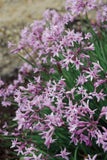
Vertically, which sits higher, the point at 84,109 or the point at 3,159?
the point at 84,109

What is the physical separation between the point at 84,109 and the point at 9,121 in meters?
2.96

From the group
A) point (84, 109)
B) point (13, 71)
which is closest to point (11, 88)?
point (84, 109)

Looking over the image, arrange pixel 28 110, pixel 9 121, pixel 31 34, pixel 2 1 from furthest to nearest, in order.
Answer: pixel 2 1 → pixel 9 121 → pixel 31 34 → pixel 28 110

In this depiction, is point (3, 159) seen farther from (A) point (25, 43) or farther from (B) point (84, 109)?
(B) point (84, 109)

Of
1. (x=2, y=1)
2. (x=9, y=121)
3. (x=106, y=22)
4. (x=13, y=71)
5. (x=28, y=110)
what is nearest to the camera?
(x=28, y=110)

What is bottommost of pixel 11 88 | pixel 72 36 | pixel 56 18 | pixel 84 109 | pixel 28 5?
pixel 84 109

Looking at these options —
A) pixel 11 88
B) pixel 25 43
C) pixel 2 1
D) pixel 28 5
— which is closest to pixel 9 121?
pixel 11 88

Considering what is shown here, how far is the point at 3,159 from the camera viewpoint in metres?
4.22

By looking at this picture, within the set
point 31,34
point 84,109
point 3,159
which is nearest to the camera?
point 84,109

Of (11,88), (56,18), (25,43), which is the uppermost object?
(56,18)

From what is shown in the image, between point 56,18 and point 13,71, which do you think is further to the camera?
point 13,71

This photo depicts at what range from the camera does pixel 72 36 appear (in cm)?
270

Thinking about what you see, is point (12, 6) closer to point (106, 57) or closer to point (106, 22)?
point (106, 22)

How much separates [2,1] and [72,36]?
8945 millimetres
